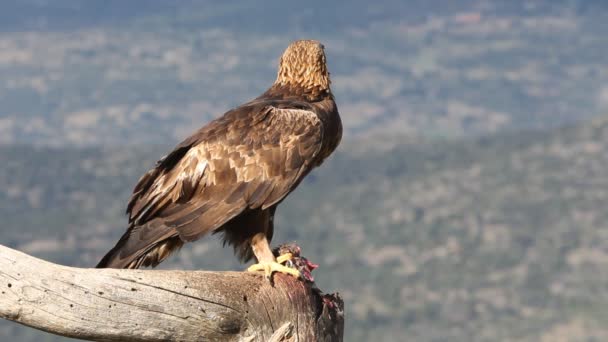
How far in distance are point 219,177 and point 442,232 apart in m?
116

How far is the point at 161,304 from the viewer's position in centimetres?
764

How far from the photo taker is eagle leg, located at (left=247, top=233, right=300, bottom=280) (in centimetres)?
895

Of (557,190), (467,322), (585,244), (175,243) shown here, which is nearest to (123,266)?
(175,243)

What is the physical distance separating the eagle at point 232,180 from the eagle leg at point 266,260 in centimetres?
1

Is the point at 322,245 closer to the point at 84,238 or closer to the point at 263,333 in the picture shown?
the point at 84,238

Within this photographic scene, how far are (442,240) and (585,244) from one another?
12.0 metres

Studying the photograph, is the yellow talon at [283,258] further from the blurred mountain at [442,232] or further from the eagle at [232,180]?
the blurred mountain at [442,232]

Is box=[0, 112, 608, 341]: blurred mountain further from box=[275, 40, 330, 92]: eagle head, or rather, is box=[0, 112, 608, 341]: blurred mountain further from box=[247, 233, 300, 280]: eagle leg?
box=[247, 233, 300, 280]: eagle leg

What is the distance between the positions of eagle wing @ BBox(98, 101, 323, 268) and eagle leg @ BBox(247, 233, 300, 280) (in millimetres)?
241

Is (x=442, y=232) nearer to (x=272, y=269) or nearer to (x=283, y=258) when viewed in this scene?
(x=283, y=258)

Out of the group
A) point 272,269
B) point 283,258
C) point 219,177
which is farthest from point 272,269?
point 219,177

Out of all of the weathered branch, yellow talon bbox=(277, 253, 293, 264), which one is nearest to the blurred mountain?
yellow talon bbox=(277, 253, 293, 264)

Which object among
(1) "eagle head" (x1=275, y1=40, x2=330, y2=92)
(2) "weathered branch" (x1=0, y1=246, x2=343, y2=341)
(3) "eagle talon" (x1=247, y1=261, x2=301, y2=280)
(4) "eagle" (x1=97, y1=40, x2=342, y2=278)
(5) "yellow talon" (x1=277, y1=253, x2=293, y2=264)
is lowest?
(2) "weathered branch" (x1=0, y1=246, x2=343, y2=341)

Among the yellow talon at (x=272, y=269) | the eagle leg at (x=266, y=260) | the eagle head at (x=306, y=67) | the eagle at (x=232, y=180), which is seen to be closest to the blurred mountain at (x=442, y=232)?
the eagle head at (x=306, y=67)
